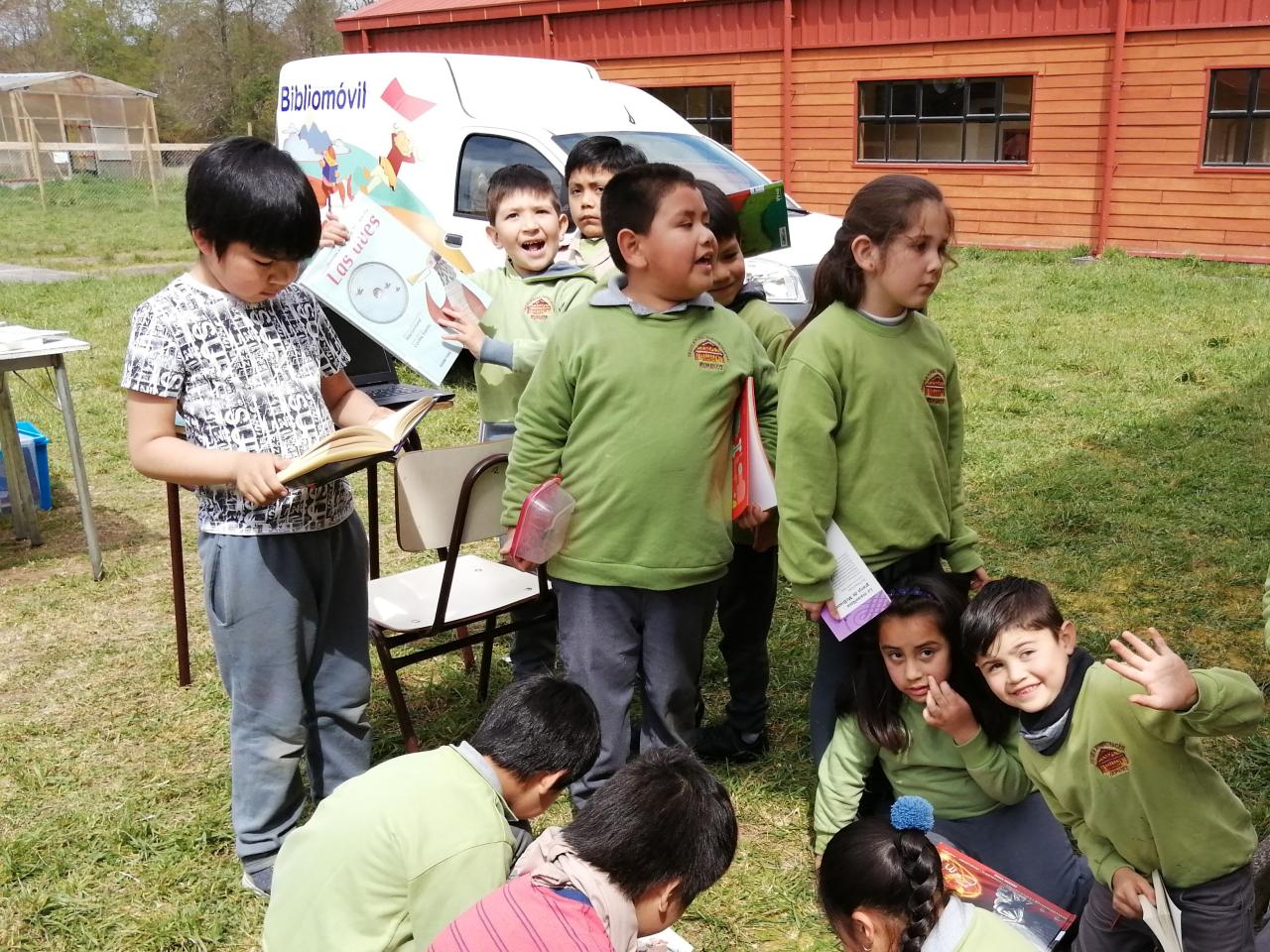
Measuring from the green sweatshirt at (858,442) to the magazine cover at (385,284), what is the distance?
96 cm

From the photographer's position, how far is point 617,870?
67.0 inches

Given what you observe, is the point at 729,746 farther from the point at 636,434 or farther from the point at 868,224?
the point at 868,224

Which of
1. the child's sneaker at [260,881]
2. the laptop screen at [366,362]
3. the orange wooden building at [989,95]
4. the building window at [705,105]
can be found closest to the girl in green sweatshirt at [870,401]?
the child's sneaker at [260,881]

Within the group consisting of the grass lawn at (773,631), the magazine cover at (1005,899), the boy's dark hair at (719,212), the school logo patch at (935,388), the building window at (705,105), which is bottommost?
the grass lawn at (773,631)

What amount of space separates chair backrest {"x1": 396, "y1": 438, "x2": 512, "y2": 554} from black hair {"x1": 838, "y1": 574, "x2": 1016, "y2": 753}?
102 cm

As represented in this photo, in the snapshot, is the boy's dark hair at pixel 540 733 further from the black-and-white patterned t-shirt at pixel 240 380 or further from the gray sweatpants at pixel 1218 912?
the gray sweatpants at pixel 1218 912

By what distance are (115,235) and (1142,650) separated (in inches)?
719

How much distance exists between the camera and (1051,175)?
515 inches

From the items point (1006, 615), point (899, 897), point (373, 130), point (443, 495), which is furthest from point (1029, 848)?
point (373, 130)

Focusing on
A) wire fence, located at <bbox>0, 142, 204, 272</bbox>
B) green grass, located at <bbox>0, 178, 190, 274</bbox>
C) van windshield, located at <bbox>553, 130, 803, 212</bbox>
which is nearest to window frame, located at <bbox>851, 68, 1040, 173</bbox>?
van windshield, located at <bbox>553, 130, 803, 212</bbox>

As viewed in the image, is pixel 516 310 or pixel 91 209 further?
pixel 91 209

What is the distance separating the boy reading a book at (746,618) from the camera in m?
3.06

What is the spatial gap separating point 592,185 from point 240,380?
57.9 inches

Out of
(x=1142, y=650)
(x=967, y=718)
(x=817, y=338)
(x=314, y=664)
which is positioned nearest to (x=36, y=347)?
(x=314, y=664)
